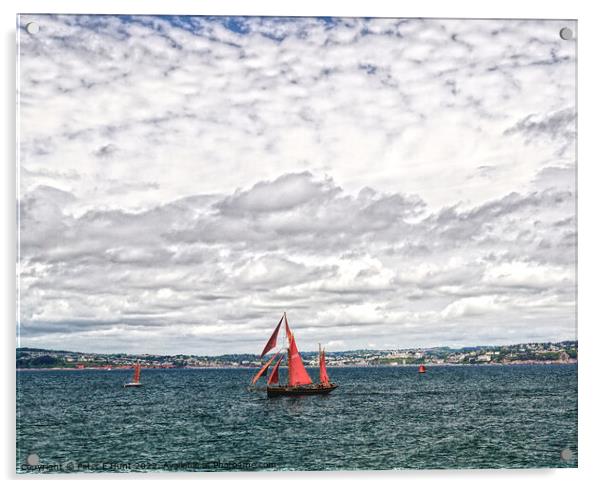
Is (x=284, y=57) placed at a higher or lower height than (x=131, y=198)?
higher

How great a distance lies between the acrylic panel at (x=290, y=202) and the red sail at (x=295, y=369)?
0.68 meters

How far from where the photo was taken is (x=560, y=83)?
1304cm

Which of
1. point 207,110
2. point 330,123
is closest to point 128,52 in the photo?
point 207,110

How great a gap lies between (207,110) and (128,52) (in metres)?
1.61

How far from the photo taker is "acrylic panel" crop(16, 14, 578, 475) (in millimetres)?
12797

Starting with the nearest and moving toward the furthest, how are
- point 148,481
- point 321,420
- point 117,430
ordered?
point 148,481, point 117,430, point 321,420

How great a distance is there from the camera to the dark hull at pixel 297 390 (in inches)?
832

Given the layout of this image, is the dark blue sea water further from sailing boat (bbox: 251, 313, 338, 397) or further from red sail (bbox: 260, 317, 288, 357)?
sailing boat (bbox: 251, 313, 338, 397)

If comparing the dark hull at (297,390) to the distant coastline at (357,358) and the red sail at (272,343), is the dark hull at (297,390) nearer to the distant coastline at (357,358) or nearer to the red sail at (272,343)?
the distant coastline at (357,358)

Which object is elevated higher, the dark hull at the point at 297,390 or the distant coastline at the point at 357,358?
the distant coastline at the point at 357,358

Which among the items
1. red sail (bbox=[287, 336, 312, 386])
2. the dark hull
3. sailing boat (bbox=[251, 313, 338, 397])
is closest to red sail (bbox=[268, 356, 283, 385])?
sailing boat (bbox=[251, 313, 338, 397])
